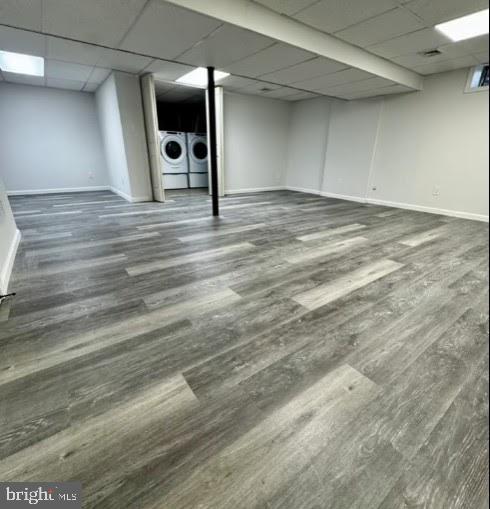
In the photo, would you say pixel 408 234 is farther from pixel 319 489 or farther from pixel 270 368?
pixel 319 489

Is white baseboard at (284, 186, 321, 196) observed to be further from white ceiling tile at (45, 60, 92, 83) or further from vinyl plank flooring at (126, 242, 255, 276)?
white ceiling tile at (45, 60, 92, 83)

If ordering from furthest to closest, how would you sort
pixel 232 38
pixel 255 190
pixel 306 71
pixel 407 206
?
pixel 255 190
pixel 407 206
pixel 306 71
pixel 232 38

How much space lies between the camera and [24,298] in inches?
69.2

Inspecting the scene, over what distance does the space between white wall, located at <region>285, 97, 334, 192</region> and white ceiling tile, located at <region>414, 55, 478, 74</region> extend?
1983 mm

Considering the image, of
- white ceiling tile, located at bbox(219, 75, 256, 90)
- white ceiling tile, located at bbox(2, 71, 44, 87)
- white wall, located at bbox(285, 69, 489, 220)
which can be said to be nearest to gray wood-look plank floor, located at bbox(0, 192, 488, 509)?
white wall, located at bbox(285, 69, 489, 220)

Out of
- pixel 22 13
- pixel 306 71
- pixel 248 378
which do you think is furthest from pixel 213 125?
pixel 248 378

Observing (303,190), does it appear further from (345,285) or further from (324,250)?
(345,285)

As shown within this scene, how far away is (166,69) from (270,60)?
171cm

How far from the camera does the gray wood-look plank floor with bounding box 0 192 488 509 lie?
2.63 ft

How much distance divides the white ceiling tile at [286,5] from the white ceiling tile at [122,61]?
187cm

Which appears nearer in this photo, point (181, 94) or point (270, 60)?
point (270, 60)

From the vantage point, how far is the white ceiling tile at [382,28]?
2490mm

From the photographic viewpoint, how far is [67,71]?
412cm

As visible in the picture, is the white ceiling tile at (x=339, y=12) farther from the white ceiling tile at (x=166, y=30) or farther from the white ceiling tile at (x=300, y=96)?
the white ceiling tile at (x=300, y=96)
